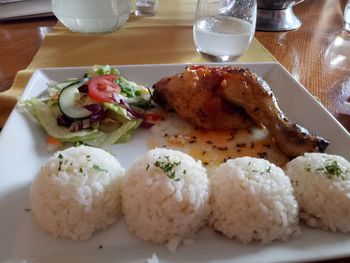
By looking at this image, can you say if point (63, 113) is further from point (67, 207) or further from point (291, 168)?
point (291, 168)

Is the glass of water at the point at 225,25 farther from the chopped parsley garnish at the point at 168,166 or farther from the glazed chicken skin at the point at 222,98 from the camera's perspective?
the chopped parsley garnish at the point at 168,166

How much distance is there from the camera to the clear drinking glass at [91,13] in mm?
2010

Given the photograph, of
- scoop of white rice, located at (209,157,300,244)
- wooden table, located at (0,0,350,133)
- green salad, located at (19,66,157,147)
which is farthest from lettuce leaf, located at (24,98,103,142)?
scoop of white rice, located at (209,157,300,244)

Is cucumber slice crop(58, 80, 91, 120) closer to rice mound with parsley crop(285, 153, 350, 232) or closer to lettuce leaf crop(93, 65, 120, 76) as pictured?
lettuce leaf crop(93, 65, 120, 76)

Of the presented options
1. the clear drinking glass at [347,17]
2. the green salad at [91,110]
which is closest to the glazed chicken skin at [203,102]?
the green salad at [91,110]

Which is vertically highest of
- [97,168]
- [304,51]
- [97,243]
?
[97,168]

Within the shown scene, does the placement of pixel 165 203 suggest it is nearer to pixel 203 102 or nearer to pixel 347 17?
pixel 203 102

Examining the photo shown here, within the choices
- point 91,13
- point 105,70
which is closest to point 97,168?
point 105,70

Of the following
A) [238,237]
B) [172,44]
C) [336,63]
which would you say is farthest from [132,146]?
[336,63]

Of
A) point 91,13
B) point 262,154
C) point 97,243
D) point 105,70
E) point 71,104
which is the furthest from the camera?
point 91,13

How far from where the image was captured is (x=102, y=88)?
1.47m

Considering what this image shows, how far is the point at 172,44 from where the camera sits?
2.15 meters

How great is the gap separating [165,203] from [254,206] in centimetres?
23

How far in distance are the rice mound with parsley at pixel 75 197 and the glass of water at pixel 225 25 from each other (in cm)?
109
